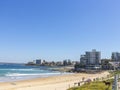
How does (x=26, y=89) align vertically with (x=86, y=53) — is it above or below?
below

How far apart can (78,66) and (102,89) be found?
142 metres

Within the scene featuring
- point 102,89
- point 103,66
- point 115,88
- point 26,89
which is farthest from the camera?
point 103,66

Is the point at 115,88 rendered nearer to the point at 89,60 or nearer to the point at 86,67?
the point at 86,67

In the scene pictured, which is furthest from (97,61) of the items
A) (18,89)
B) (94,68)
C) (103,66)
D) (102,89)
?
(102,89)

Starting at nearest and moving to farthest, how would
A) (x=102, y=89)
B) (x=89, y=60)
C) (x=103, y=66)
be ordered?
(x=102, y=89) < (x=103, y=66) < (x=89, y=60)

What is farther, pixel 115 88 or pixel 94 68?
pixel 94 68

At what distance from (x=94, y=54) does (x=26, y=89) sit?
15355cm

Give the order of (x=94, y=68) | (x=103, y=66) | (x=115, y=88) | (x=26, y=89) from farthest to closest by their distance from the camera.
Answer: (x=103, y=66) → (x=94, y=68) → (x=26, y=89) → (x=115, y=88)

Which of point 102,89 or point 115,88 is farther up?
point 115,88

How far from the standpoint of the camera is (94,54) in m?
189

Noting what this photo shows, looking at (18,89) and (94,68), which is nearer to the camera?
(18,89)

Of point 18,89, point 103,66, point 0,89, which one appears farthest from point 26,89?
point 103,66

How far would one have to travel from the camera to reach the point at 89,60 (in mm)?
184625

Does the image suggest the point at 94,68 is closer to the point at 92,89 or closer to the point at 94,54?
the point at 94,54
